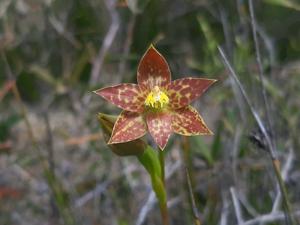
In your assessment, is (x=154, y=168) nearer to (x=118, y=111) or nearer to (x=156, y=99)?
(x=156, y=99)

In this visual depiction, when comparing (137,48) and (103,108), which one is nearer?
(103,108)

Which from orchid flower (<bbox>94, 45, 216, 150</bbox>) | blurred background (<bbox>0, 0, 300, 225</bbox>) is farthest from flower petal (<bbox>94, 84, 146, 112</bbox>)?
blurred background (<bbox>0, 0, 300, 225</bbox>)

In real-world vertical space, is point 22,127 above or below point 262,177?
above

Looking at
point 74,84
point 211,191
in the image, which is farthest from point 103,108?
point 211,191

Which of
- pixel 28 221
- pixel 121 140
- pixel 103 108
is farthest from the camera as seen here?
pixel 103 108

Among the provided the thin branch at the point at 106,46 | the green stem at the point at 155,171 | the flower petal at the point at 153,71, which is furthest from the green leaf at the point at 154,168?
the thin branch at the point at 106,46

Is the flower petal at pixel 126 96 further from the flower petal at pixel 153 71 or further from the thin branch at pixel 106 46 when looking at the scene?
the thin branch at pixel 106 46

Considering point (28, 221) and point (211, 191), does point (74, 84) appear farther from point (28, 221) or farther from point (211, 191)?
point (211, 191)
